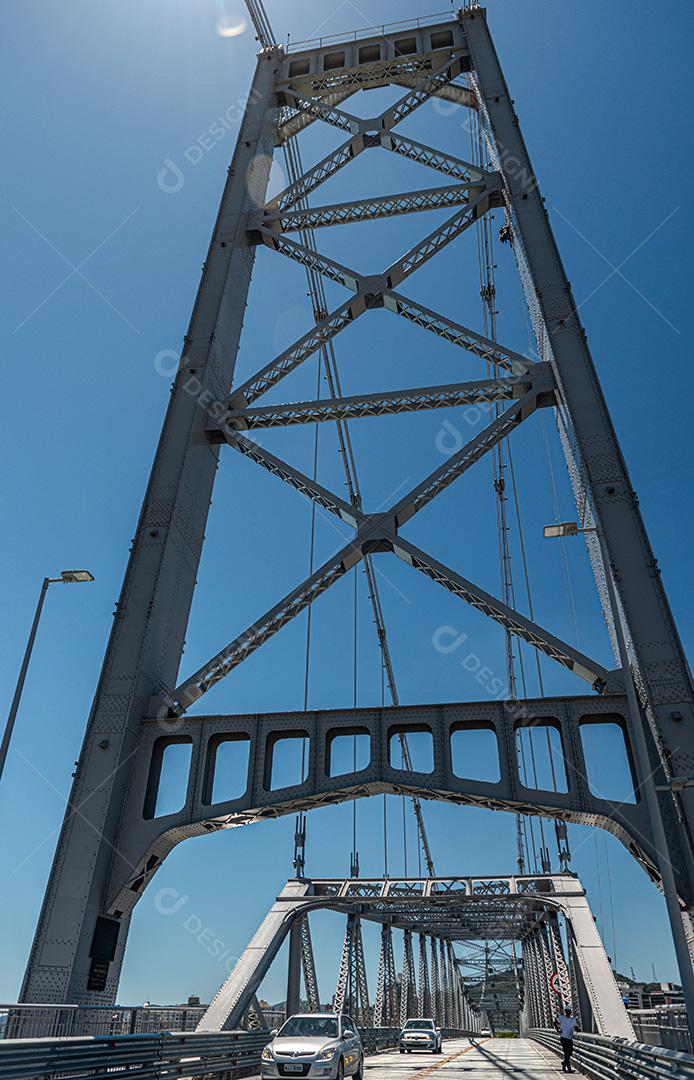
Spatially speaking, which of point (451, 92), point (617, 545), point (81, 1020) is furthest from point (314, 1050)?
point (451, 92)

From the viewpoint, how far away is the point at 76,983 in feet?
46.5

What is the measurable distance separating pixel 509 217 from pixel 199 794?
16.8 meters

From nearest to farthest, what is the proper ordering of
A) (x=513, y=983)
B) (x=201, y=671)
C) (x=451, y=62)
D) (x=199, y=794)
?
(x=199, y=794) < (x=201, y=671) < (x=451, y=62) < (x=513, y=983)

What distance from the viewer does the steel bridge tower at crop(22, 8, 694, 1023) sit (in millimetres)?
14461

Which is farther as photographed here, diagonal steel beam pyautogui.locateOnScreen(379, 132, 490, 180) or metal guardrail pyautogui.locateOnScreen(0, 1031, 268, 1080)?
diagonal steel beam pyautogui.locateOnScreen(379, 132, 490, 180)

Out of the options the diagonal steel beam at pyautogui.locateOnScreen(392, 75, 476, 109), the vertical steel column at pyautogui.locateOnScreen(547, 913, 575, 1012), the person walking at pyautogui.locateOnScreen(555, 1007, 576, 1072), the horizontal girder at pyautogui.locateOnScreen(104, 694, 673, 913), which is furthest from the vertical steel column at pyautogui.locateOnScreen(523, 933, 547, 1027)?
the diagonal steel beam at pyautogui.locateOnScreen(392, 75, 476, 109)

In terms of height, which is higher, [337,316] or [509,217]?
[509,217]

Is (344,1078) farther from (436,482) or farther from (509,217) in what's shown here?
(509,217)

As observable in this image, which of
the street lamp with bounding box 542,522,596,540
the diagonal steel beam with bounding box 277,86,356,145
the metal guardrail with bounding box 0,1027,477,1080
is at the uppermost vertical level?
the diagonal steel beam with bounding box 277,86,356,145

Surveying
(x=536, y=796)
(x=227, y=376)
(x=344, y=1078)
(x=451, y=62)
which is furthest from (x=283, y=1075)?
(x=451, y=62)

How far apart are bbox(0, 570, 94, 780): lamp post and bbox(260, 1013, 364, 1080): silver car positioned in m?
7.14

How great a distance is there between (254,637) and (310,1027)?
7.47 meters

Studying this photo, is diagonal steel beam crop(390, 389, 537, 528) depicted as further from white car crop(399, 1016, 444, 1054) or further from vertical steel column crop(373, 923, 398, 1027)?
vertical steel column crop(373, 923, 398, 1027)

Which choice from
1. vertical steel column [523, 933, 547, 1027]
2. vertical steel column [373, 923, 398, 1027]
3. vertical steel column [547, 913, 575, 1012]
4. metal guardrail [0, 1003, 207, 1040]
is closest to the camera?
metal guardrail [0, 1003, 207, 1040]
